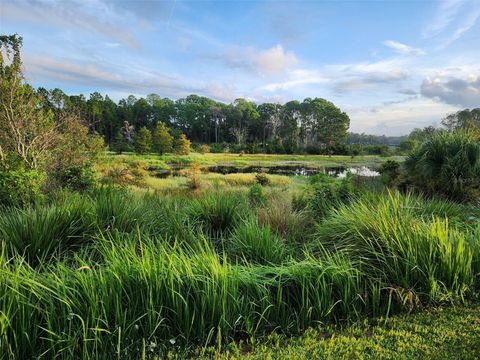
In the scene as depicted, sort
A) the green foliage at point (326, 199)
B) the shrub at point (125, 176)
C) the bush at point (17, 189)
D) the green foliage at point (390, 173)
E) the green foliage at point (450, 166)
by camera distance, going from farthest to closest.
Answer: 1. the shrub at point (125, 176)
2. the green foliage at point (390, 173)
3. the green foliage at point (450, 166)
4. the green foliage at point (326, 199)
5. the bush at point (17, 189)

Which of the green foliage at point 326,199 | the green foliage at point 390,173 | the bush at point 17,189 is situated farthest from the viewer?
the green foliage at point 390,173

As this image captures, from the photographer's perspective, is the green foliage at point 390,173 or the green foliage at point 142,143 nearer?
the green foliage at point 390,173

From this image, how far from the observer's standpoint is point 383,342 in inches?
98.1

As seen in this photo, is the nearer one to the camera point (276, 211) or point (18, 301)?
point (18, 301)

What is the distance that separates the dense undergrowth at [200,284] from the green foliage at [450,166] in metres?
5.29

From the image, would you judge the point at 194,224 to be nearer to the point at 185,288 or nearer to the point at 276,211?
the point at 276,211

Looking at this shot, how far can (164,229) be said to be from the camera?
4824mm

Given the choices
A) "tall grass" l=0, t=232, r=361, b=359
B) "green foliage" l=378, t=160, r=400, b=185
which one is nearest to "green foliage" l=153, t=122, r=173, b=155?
"green foliage" l=378, t=160, r=400, b=185

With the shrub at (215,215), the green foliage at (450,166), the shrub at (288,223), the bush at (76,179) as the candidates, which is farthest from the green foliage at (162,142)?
the shrub at (288,223)

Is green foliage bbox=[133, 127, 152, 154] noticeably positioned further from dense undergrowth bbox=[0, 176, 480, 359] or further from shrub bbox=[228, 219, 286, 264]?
shrub bbox=[228, 219, 286, 264]

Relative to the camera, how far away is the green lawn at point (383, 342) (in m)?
2.29

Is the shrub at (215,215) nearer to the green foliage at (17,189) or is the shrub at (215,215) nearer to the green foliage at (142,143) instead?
the green foliage at (17,189)

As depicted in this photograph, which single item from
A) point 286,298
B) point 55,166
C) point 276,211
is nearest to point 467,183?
point 276,211

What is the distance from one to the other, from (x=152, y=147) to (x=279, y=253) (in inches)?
1764
